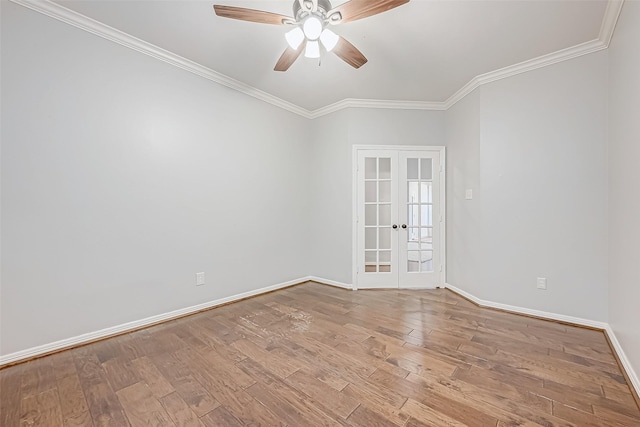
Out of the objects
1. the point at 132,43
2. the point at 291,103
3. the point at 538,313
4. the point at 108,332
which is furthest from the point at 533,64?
the point at 108,332

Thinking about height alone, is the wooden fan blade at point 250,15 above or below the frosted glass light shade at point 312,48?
above

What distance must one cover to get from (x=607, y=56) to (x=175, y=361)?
15.2ft

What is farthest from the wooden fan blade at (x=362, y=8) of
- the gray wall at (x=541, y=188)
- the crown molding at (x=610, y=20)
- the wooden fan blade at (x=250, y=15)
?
the gray wall at (x=541, y=188)

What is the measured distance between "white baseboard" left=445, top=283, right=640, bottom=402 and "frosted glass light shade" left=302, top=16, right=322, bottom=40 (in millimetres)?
3109

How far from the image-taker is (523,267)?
9.78 feet

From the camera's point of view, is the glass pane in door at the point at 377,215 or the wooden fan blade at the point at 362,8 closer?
the wooden fan blade at the point at 362,8

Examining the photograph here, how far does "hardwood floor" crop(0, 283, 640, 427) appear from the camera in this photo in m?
1.52

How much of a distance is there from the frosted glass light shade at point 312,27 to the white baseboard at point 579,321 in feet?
10.2

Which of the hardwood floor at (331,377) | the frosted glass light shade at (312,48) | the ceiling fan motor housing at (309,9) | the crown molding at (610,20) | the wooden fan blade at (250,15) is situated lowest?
the hardwood floor at (331,377)

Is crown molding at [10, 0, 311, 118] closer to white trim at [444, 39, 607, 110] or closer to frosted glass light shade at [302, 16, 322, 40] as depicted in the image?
frosted glass light shade at [302, 16, 322, 40]

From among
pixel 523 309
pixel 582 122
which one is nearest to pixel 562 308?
pixel 523 309

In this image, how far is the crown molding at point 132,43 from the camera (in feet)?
6.89

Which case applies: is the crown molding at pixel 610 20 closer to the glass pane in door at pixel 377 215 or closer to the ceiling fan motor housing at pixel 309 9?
the ceiling fan motor housing at pixel 309 9

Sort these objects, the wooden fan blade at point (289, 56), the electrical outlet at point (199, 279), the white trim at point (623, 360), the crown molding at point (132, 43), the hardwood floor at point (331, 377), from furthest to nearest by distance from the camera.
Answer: the electrical outlet at point (199, 279), the wooden fan blade at point (289, 56), the crown molding at point (132, 43), the white trim at point (623, 360), the hardwood floor at point (331, 377)
